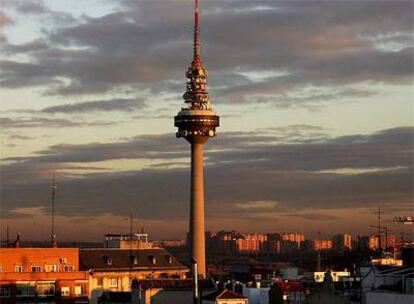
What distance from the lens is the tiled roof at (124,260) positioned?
149150mm

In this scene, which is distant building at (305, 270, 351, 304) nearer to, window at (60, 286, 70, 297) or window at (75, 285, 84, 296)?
window at (60, 286, 70, 297)

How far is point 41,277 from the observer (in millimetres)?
136125

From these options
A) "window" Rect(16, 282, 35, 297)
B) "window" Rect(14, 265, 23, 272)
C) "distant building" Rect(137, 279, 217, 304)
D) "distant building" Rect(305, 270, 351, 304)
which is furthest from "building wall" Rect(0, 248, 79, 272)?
"distant building" Rect(305, 270, 351, 304)

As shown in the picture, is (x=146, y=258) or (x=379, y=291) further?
(x=146, y=258)

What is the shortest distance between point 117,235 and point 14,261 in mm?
35202

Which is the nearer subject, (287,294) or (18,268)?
(287,294)

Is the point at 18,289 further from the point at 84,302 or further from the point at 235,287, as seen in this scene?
the point at 235,287

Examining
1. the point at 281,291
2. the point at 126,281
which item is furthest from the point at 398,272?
the point at 126,281

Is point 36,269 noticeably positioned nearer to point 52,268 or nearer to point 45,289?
point 52,268

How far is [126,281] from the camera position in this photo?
151m

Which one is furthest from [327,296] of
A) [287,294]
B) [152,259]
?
[152,259]

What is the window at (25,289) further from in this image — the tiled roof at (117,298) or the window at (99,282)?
the window at (99,282)

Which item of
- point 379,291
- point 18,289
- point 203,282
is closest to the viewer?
point 379,291

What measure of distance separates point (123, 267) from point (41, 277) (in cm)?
1860
